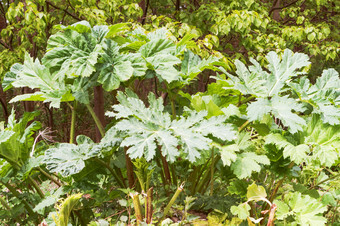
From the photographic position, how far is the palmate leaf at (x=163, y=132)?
4.12 ft

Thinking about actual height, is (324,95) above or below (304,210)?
above

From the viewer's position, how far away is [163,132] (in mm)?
1322

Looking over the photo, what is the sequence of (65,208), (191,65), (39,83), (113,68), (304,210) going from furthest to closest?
(191,65) → (39,83) → (113,68) → (304,210) → (65,208)

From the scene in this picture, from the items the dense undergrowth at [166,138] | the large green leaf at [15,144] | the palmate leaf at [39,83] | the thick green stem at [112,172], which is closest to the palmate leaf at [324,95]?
the dense undergrowth at [166,138]

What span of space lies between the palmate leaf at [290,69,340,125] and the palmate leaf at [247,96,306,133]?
0.07 m

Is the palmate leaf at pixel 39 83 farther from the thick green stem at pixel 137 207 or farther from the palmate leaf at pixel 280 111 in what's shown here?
the palmate leaf at pixel 280 111

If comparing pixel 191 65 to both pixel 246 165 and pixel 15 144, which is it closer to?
A: pixel 246 165

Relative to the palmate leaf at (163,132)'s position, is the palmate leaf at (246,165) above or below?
below

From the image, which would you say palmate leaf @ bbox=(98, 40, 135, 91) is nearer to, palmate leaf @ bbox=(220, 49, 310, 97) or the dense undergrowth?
the dense undergrowth

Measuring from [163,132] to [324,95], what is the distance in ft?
2.65

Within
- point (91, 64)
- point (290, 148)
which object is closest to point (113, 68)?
point (91, 64)

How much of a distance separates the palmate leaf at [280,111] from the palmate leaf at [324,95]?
0.07 metres

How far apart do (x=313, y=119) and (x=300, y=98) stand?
108 millimetres

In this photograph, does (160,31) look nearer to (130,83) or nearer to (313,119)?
(130,83)
